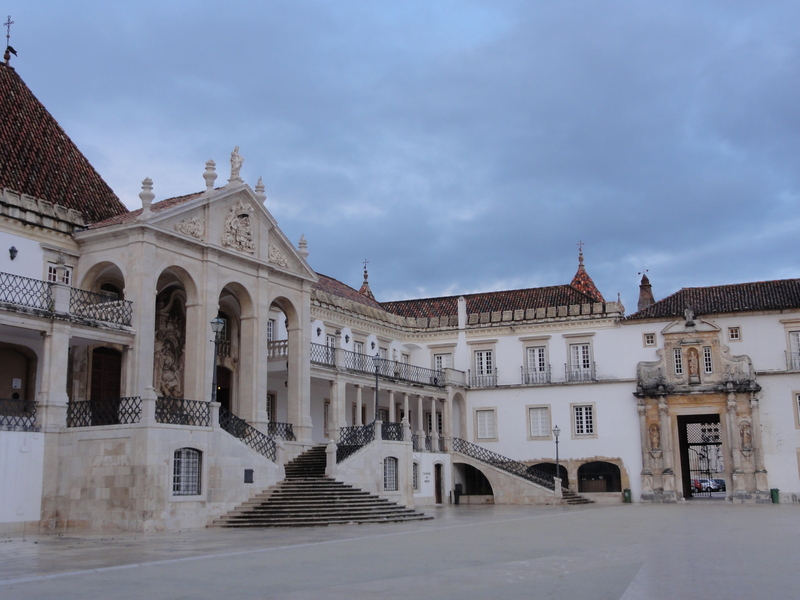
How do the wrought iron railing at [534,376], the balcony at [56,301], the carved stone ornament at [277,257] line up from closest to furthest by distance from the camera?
1. the balcony at [56,301]
2. the carved stone ornament at [277,257]
3. the wrought iron railing at [534,376]

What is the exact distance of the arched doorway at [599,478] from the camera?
3662cm

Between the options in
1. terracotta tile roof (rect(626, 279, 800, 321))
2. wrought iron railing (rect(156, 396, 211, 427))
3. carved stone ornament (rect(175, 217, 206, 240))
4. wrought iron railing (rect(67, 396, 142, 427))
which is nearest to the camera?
wrought iron railing (rect(67, 396, 142, 427))

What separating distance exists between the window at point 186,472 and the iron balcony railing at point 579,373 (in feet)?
70.1

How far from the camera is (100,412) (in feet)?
66.2

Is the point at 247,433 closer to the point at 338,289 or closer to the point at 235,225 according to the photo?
the point at 235,225

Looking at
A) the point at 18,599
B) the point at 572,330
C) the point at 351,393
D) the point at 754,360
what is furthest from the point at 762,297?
the point at 18,599

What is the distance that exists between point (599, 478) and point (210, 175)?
21592mm

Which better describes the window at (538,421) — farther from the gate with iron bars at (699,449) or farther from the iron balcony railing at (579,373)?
the gate with iron bars at (699,449)

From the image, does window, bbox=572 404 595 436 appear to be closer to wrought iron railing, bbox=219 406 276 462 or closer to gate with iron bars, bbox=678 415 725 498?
gate with iron bars, bbox=678 415 725 498

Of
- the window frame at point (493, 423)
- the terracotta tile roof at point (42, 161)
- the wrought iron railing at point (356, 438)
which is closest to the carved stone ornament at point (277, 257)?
the terracotta tile roof at point (42, 161)

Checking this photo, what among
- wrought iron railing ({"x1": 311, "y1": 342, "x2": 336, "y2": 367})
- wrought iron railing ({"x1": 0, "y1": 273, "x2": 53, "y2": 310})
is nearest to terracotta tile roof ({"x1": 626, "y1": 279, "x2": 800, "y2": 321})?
wrought iron railing ({"x1": 311, "y1": 342, "x2": 336, "y2": 367})

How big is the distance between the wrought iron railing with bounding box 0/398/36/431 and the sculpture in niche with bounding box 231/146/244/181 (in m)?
8.51

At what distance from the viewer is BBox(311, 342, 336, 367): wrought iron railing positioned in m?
30.0

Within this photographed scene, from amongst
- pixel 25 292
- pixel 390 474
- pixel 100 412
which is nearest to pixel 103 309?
pixel 25 292
